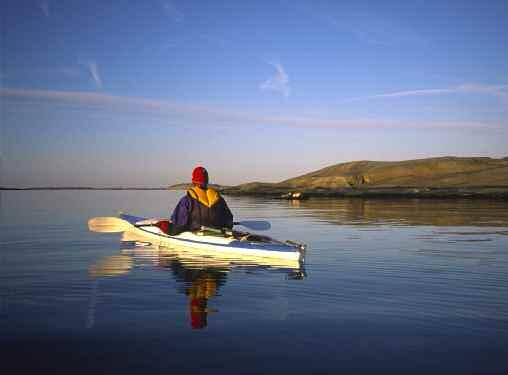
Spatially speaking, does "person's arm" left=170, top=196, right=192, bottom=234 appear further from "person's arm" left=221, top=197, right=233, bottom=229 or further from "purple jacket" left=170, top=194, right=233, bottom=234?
"person's arm" left=221, top=197, right=233, bottom=229

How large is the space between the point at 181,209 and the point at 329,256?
4.45 meters

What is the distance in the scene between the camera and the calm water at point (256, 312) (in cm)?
532

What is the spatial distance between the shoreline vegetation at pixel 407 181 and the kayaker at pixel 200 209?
175 ft

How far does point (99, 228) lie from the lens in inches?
728

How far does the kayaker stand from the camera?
1366cm

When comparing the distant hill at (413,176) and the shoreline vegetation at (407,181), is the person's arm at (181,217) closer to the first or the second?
the shoreline vegetation at (407,181)

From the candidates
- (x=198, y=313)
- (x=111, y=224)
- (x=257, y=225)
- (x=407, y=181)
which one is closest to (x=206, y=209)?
(x=257, y=225)

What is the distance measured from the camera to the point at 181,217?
14.3 meters

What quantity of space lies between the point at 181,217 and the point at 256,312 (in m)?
7.34

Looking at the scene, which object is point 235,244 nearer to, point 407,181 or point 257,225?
point 257,225

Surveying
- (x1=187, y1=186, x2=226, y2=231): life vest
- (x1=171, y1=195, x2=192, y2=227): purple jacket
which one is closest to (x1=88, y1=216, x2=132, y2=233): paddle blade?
(x1=171, y1=195, x2=192, y2=227): purple jacket

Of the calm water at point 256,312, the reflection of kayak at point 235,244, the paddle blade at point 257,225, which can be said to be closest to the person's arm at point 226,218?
the reflection of kayak at point 235,244

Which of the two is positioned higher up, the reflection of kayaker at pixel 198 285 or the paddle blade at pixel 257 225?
the paddle blade at pixel 257 225

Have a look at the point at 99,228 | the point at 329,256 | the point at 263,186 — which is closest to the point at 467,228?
the point at 329,256
